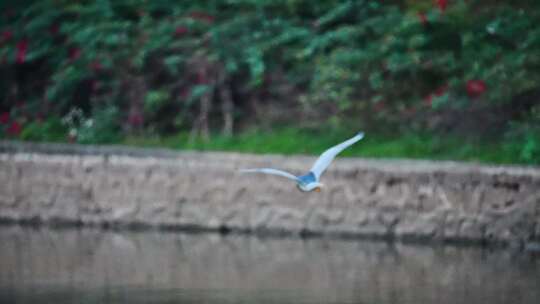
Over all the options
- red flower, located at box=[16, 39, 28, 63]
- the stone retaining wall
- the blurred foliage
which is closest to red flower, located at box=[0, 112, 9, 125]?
the blurred foliage

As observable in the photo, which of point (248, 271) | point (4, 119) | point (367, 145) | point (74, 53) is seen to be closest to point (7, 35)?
Result: point (74, 53)

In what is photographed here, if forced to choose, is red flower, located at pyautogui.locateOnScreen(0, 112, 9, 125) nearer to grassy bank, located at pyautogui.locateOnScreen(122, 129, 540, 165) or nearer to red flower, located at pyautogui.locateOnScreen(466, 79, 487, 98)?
grassy bank, located at pyautogui.locateOnScreen(122, 129, 540, 165)

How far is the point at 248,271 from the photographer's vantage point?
9891 mm

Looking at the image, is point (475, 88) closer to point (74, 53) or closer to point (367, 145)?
point (367, 145)

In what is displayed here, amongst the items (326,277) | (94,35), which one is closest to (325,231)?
(326,277)

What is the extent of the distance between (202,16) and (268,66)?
1.04m

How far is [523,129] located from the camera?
41.9 ft

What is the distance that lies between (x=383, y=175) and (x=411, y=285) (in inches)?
87.1

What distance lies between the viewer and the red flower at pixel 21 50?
625 inches

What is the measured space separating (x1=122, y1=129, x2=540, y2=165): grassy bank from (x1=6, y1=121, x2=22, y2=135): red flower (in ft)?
4.89

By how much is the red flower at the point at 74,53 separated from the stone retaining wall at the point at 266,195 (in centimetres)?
246

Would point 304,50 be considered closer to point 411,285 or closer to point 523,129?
point 523,129

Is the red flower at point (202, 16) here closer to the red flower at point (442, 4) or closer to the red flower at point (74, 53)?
the red flower at point (74, 53)

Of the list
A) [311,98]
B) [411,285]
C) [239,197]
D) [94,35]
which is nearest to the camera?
[411,285]
